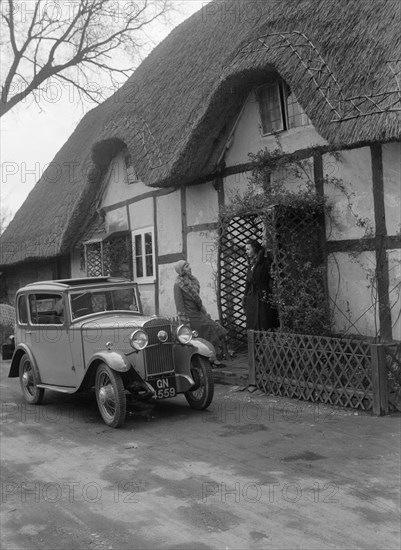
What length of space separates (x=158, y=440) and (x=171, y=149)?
6.29m

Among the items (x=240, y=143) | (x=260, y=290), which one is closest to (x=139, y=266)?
(x=240, y=143)

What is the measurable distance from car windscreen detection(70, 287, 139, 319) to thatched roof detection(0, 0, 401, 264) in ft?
11.1

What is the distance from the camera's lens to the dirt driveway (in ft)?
12.6

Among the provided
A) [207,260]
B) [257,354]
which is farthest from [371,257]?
[207,260]

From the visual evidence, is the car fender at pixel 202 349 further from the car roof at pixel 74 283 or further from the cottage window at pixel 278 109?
the cottage window at pixel 278 109

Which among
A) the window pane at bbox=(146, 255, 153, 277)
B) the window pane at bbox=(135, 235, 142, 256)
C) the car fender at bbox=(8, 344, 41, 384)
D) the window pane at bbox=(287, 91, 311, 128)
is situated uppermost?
the window pane at bbox=(287, 91, 311, 128)

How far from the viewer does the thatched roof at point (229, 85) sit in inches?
316

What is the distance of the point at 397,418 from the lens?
6.53 metres

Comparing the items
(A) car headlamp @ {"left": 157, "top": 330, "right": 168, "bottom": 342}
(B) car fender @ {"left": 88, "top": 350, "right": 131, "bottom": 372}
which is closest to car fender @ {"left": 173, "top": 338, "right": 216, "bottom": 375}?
(A) car headlamp @ {"left": 157, "top": 330, "right": 168, "bottom": 342}

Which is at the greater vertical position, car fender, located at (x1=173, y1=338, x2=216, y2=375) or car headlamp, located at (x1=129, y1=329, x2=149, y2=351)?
car headlamp, located at (x1=129, y1=329, x2=149, y2=351)

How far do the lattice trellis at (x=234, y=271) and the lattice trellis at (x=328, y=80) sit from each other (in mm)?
2716

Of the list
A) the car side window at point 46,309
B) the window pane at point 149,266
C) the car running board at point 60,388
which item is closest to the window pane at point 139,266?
the window pane at point 149,266

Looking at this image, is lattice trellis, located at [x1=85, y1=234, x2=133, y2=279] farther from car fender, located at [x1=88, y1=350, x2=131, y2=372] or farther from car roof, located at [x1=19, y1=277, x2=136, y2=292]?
car fender, located at [x1=88, y1=350, x2=131, y2=372]

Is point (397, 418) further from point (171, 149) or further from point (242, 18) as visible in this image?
point (242, 18)
